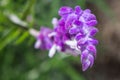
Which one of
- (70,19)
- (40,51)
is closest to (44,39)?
(70,19)

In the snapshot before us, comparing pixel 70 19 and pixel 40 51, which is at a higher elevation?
pixel 70 19

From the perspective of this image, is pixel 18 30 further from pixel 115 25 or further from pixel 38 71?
pixel 115 25

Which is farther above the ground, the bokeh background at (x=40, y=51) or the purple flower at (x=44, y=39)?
the purple flower at (x=44, y=39)

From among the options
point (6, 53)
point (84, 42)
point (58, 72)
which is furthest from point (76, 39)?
point (58, 72)

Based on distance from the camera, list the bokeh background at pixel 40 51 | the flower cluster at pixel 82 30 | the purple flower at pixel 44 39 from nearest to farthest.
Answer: the flower cluster at pixel 82 30 → the purple flower at pixel 44 39 → the bokeh background at pixel 40 51

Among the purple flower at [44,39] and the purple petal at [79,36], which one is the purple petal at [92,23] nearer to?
the purple petal at [79,36]

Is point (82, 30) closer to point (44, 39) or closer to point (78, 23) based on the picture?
point (78, 23)

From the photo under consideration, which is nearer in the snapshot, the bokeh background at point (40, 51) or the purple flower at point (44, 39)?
the purple flower at point (44, 39)

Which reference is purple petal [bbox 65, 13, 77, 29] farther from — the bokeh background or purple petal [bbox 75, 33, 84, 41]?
the bokeh background

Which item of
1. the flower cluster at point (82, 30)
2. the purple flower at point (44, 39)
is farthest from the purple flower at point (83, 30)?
the purple flower at point (44, 39)

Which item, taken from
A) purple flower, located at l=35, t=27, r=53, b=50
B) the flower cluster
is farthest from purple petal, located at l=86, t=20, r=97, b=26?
purple flower, located at l=35, t=27, r=53, b=50
